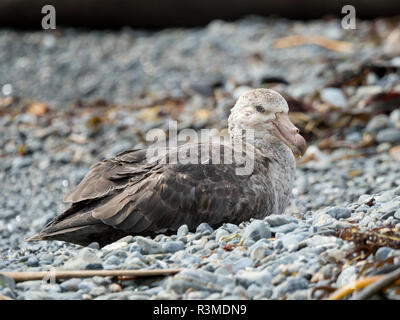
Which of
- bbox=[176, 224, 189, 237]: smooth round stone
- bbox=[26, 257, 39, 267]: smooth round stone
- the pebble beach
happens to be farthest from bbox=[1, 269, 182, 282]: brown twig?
bbox=[176, 224, 189, 237]: smooth round stone

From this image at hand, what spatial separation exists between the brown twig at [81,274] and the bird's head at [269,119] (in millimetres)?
2304

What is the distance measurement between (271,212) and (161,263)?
1508mm

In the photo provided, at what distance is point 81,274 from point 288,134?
2.52m

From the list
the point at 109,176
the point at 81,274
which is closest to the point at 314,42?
the point at 109,176

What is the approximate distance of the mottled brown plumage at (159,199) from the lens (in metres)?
5.37

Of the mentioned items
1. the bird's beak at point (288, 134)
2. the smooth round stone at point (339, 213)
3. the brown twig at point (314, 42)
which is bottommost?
the smooth round stone at point (339, 213)

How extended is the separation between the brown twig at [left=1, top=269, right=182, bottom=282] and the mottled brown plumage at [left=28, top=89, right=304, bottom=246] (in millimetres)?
943

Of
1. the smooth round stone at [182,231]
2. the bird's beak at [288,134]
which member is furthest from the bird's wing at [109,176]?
the bird's beak at [288,134]

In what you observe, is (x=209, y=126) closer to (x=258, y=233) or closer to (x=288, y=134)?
(x=288, y=134)

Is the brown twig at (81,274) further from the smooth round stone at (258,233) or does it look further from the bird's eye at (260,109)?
the bird's eye at (260,109)

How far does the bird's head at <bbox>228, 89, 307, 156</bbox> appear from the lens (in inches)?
246

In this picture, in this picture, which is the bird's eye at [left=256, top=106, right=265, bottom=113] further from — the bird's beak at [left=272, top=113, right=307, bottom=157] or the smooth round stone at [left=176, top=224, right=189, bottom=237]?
the smooth round stone at [left=176, top=224, right=189, bottom=237]

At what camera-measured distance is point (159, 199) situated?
5.40 m

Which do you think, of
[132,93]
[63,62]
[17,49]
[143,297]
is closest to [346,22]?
[132,93]
